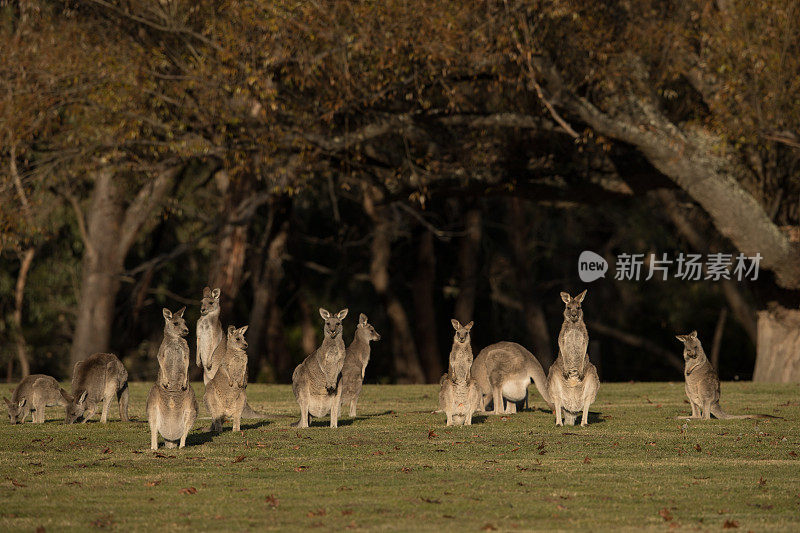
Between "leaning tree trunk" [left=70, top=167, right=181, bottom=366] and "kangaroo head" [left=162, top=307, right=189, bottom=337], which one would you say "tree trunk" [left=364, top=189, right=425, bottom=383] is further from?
"kangaroo head" [left=162, top=307, right=189, bottom=337]

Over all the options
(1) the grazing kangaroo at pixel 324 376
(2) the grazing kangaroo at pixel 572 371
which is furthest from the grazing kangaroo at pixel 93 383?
(2) the grazing kangaroo at pixel 572 371

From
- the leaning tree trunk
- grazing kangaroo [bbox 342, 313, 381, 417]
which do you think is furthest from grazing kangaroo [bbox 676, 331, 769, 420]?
the leaning tree trunk

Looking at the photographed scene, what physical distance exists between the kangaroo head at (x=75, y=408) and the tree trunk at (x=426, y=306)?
26.8 m

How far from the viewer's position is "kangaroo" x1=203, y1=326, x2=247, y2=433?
15.2m

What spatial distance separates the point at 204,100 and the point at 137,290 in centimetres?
1392

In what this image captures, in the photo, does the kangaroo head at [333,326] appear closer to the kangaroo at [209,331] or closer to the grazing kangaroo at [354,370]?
the grazing kangaroo at [354,370]

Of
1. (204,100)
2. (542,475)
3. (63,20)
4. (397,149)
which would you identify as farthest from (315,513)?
(63,20)

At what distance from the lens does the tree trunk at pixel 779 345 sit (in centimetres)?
2992

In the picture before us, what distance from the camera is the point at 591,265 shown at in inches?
1731

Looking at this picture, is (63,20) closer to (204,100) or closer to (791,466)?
(204,100)

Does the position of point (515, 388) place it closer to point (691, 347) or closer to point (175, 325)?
point (691, 347)

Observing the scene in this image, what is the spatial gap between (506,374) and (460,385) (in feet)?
6.42

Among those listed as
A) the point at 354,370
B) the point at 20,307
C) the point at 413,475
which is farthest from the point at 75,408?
the point at 20,307

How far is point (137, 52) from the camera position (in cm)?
2820
